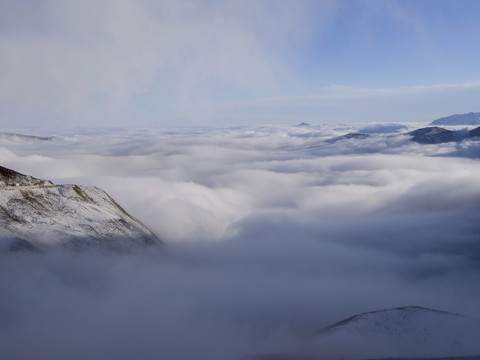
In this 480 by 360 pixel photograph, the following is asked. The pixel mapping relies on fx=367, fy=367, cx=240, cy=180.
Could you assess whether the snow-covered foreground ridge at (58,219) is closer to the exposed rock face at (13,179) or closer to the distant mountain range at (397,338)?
the exposed rock face at (13,179)

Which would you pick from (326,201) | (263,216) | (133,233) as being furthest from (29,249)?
(326,201)

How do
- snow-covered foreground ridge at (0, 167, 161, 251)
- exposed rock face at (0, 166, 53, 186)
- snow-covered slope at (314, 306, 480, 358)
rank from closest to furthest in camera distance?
snow-covered slope at (314, 306, 480, 358), snow-covered foreground ridge at (0, 167, 161, 251), exposed rock face at (0, 166, 53, 186)

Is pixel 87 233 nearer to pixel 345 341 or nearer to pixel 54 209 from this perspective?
pixel 54 209

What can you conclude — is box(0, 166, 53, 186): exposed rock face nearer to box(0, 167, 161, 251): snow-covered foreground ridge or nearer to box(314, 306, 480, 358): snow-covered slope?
box(0, 167, 161, 251): snow-covered foreground ridge

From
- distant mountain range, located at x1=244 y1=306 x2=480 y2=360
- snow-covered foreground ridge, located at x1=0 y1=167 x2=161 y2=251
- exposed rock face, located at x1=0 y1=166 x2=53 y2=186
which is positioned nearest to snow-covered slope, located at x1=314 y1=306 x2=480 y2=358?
distant mountain range, located at x1=244 y1=306 x2=480 y2=360

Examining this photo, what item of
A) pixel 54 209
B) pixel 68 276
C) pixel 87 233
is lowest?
pixel 68 276

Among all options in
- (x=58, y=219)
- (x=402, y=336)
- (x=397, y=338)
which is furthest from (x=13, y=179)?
(x=402, y=336)
